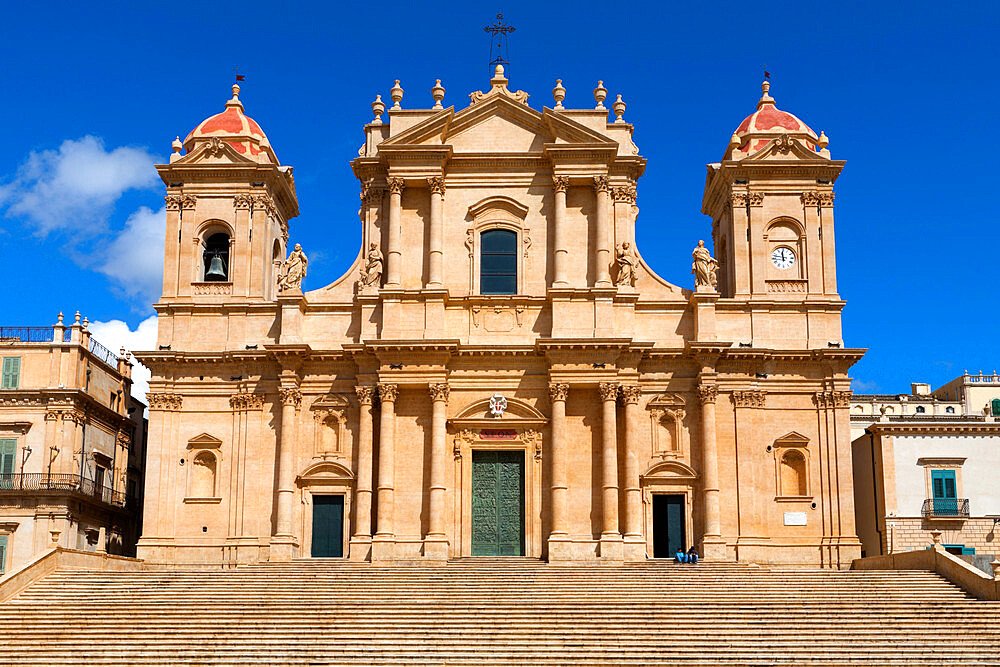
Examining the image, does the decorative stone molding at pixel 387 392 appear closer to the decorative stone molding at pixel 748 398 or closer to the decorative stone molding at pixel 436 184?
the decorative stone molding at pixel 436 184

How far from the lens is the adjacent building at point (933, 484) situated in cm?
4259

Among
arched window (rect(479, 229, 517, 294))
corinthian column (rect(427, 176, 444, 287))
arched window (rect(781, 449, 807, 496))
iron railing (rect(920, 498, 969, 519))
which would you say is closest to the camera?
arched window (rect(781, 449, 807, 496))

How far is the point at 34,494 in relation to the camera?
4191 cm

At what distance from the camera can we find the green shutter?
142 ft

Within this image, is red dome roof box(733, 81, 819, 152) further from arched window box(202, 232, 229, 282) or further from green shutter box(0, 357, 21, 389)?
green shutter box(0, 357, 21, 389)

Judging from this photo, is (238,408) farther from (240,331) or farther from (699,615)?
(699,615)

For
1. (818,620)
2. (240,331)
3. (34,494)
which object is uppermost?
(240,331)

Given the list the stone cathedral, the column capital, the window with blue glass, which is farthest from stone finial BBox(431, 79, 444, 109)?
the window with blue glass

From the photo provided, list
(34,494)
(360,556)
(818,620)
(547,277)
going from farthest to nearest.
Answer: (34,494) → (547,277) → (360,556) → (818,620)

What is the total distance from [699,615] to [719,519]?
35.1 feet

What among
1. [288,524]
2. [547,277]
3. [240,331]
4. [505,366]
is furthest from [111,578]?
[547,277]

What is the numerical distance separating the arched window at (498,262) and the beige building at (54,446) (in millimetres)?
16801

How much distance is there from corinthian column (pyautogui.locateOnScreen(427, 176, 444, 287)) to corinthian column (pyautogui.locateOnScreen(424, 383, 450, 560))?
371 cm

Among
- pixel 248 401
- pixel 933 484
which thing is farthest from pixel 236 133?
pixel 933 484
